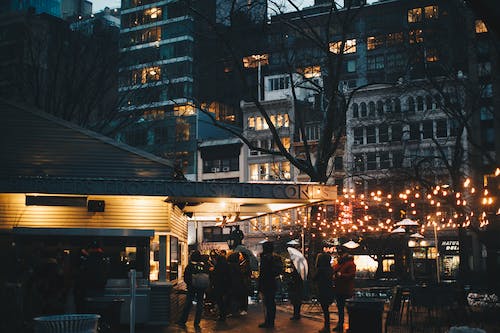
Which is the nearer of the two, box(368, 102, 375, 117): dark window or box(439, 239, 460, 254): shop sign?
box(439, 239, 460, 254): shop sign

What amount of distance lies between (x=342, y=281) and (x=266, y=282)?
1.74 m

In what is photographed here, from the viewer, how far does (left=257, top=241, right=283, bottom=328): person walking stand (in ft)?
48.9

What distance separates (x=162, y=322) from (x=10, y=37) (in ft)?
81.7

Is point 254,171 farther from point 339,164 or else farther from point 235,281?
point 235,281

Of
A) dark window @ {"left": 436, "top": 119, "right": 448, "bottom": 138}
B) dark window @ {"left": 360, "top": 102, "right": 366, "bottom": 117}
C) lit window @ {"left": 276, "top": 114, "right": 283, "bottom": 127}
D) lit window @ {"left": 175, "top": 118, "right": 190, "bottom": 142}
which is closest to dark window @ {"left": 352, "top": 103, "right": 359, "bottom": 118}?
dark window @ {"left": 360, "top": 102, "right": 366, "bottom": 117}

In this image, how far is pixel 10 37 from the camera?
3594 centimetres

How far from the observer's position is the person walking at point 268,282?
1491 centimetres

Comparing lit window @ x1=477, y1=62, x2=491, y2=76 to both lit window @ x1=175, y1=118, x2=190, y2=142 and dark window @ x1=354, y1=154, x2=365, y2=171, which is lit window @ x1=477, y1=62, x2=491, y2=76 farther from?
lit window @ x1=175, y1=118, x2=190, y2=142

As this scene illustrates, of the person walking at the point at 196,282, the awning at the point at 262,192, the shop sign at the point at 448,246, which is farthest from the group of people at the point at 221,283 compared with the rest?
the shop sign at the point at 448,246

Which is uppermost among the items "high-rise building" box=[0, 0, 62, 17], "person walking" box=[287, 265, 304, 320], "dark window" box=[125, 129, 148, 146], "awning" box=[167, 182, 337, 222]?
"high-rise building" box=[0, 0, 62, 17]

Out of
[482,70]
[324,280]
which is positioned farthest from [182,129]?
[324,280]

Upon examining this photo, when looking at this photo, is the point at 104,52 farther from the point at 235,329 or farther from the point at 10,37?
the point at 235,329

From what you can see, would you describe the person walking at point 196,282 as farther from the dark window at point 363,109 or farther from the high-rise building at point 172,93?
the dark window at point 363,109

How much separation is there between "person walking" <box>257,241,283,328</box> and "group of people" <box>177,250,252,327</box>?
126 cm
